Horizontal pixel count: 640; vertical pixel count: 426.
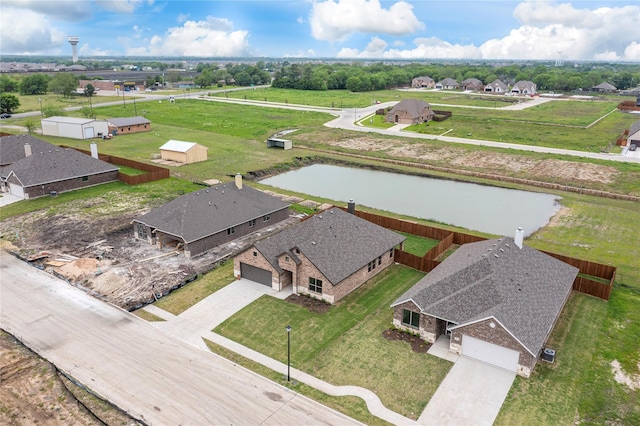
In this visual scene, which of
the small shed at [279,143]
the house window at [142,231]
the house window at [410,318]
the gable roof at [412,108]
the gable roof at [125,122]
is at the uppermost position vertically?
the gable roof at [412,108]

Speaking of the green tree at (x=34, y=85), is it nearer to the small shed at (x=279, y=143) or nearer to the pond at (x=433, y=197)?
the small shed at (x=279, y=143)

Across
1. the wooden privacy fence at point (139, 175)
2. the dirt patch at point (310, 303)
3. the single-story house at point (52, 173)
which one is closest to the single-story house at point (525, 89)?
the wooden privacy fence at point (139, 175)

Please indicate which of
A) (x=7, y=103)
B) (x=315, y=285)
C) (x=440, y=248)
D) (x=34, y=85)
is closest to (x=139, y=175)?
(x=315, y=285)

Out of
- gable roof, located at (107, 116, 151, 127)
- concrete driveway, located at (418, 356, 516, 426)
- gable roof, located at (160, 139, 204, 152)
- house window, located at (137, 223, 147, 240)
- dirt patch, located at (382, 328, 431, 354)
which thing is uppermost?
gable roof, located at (107, 116, 151, 127)

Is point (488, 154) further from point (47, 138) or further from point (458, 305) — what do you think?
point (47, 138)

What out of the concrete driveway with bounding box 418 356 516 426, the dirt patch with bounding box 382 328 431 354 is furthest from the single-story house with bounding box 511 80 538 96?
the concrete driveway with bounding box 418 356 516 426

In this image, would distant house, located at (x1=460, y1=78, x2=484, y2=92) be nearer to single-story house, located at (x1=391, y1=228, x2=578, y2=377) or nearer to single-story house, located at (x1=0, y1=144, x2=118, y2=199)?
single-story house, located at (x1=0, y1=144, x2=118, y2=199)

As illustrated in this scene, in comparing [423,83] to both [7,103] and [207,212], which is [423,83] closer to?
[7,103]
